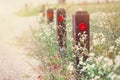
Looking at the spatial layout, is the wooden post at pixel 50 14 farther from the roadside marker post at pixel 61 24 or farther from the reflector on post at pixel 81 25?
the reflector on post at pixel 81 25

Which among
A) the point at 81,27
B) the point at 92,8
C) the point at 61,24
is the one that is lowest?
the point at 92,8

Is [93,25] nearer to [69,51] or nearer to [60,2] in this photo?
[69,51]

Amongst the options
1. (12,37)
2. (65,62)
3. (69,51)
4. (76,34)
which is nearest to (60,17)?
(69,51)

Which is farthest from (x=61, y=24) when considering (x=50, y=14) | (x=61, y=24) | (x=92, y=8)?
(x=92, y=8)

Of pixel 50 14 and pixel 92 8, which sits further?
pixel 92 8

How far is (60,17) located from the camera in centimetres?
920

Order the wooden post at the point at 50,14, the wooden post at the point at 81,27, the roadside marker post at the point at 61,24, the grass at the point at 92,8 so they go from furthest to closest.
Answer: the wooden post at the point at 50,14, the grass at the point at 92,8, the roadside marker post at the point at 61,24, the wooden post at the point at 81,27

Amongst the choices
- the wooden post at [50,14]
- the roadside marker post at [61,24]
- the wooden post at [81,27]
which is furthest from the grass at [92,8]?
the wooden post at [81,27]

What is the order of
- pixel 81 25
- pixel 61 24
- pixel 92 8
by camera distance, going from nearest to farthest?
pixel 81 25 < pixel 61 24 < pixel 92 8

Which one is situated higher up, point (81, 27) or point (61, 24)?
point (81, 27)

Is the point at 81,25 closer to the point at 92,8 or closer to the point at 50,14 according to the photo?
the point at 50,14

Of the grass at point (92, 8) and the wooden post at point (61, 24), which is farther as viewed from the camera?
the grass at point (92, 8)

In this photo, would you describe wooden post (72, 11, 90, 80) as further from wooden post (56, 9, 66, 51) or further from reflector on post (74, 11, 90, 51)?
wooden post (56, 9, 66, 51)

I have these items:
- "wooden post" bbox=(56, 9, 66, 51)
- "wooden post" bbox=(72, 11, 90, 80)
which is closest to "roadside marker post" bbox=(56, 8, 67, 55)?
"wooden post" bbox=(56, 9, 66, 51)
